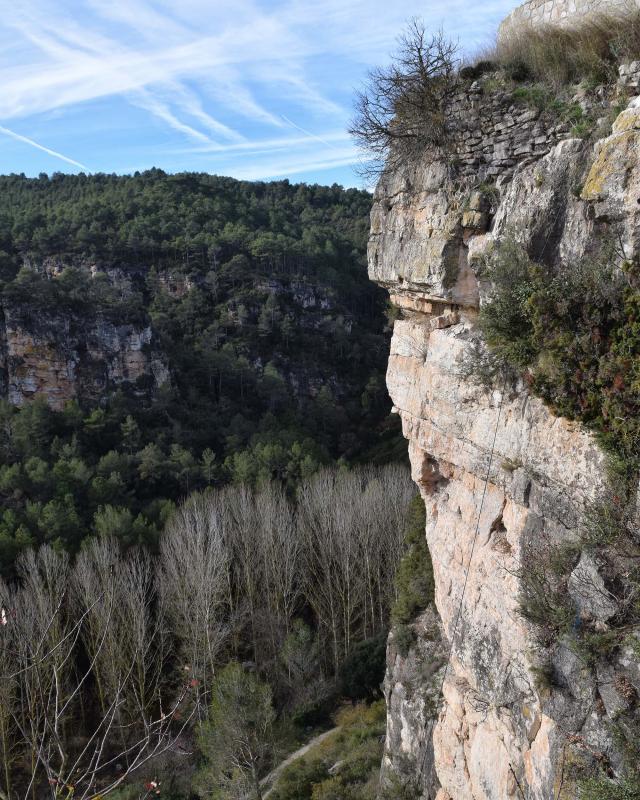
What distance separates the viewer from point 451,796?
7754mm

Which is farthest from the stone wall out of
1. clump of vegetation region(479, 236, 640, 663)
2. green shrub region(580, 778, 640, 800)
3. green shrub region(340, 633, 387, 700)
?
green shrub region(340, 633, 387, 700)

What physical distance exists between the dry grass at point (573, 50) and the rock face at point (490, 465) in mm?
851

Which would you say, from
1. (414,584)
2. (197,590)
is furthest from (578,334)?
(197,590)

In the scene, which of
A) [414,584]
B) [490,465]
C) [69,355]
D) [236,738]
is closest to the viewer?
[490,465]

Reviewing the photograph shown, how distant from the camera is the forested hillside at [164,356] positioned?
24734 mm

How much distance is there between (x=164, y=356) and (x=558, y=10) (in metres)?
31.1

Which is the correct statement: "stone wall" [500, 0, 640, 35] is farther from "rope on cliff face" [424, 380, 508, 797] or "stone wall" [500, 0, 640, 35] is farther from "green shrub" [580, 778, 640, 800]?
"green shrub" [580, 778, 640, 800]

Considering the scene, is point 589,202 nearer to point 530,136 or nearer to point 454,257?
point 530,136

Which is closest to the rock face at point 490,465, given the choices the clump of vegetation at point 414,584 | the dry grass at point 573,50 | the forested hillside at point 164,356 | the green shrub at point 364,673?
the clump of vegetation at point 414,584

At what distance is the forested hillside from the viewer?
2473 cm

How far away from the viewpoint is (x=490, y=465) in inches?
271

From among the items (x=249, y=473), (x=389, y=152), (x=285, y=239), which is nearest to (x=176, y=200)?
(x=285, y=239)

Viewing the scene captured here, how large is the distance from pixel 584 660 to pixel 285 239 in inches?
1819

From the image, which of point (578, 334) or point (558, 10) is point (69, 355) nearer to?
point (558, 10)
